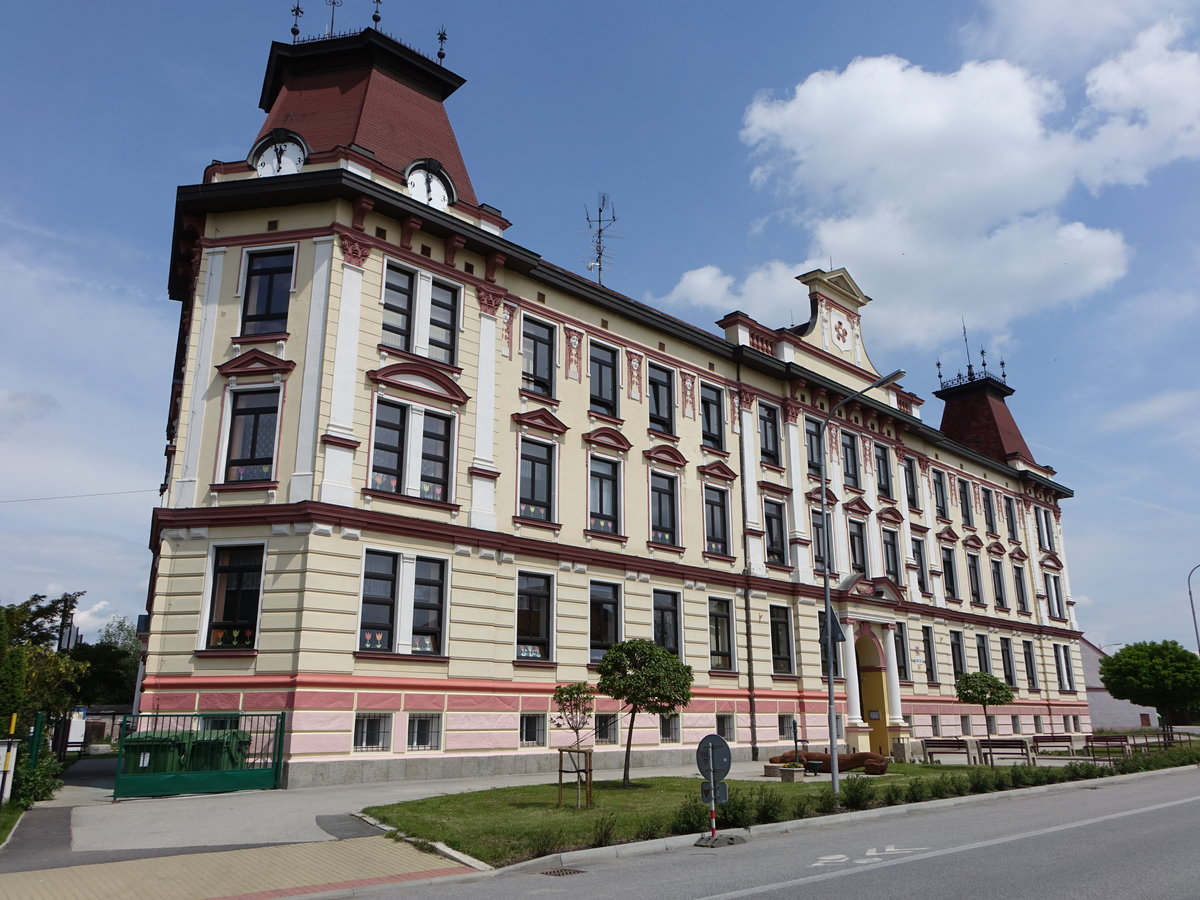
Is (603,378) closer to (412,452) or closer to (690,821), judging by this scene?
(412,452)

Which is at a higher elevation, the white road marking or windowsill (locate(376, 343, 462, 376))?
windowsill (locate(376, 343, 462, 376))

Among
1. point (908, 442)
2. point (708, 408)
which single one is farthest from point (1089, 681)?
point (708, 408)

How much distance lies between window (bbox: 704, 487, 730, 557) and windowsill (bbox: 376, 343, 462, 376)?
A: 36.5 ft

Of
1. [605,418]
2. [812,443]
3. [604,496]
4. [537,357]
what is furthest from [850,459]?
[537,357]

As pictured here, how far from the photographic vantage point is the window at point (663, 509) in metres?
30.3

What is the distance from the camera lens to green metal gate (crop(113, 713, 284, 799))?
59.5 ft

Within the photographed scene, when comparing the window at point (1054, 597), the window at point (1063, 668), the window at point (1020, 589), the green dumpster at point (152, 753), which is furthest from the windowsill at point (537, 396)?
the window at point (1063, 668)

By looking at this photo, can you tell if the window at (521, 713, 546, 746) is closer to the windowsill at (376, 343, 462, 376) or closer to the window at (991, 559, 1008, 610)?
the windowsill at (376, 343, 462, 376)

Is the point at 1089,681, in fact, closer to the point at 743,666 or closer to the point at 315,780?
the point at 743,666

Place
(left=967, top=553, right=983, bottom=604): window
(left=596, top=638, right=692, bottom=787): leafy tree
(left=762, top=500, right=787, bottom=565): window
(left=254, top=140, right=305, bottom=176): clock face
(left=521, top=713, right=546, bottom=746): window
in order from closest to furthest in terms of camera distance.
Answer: (left=596, top=638, right=692, bottom=787): leafy tree, (left=254, top=140, right=305, bottom=176): clock face, (left=521, top=713, right=546, bottom=746): window, (left=762, top=500, right=787, bottom=565): window, (left=967, top=553, right=983, bottom=604): window

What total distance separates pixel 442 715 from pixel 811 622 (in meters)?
16.4

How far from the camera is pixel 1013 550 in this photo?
50.7 m

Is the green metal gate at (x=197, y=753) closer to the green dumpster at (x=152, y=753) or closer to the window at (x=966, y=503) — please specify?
the green dumpster at (x=152, y=753)

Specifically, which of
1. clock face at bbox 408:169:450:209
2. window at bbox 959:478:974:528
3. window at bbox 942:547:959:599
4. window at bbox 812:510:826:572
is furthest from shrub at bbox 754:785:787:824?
window at bbox 959:478:974:528
